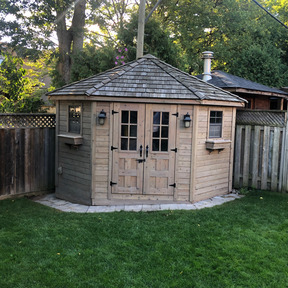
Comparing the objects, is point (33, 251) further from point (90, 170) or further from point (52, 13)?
point (52, 13)

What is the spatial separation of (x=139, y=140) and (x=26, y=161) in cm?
284

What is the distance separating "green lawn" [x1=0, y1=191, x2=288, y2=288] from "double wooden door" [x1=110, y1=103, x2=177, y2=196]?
2.62 feet

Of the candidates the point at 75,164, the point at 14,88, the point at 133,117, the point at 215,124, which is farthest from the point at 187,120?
the point at 14,88

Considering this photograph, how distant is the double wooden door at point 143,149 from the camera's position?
254 inches

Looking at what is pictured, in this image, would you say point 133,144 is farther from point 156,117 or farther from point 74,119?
point 74,119

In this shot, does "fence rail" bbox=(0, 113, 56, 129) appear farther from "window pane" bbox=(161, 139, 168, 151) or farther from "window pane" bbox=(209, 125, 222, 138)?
"window pane" bbox=(209, 125, 222, 138)

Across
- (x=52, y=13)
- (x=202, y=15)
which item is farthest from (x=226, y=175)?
(x=202, y=15)

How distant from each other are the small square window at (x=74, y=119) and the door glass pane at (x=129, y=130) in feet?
3.47

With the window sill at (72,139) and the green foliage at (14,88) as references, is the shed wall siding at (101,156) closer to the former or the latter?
the window sill at (72,139)

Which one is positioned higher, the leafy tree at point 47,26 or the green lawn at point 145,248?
the leafy tree at point 47,26

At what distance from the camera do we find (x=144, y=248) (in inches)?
173

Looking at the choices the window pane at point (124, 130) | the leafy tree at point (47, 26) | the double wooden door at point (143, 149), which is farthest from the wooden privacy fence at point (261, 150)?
the leafy tree at point (47, 26)

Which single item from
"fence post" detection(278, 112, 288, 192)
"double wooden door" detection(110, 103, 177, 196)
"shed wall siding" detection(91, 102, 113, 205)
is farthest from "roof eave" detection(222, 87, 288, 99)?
"shed wall siding" detection(91, 102, 113, 205)

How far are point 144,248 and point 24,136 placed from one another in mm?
4281
